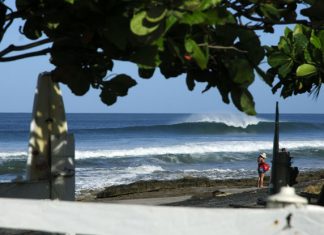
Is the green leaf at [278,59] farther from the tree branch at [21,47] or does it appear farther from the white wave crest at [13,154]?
the white wave crest at [13,154]

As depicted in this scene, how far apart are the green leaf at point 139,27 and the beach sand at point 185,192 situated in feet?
43.4

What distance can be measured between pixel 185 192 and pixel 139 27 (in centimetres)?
1843

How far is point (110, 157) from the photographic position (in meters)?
39.3

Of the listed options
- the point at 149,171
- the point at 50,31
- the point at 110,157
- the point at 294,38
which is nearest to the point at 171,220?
the point at 50,31

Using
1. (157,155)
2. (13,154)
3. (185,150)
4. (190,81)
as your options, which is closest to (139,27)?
(190,81)

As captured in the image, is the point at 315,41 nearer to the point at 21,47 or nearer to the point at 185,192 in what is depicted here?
the point at 21,47

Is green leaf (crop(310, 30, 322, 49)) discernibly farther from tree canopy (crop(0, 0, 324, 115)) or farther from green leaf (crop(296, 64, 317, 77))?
tree canopy (crop(0, 0, 324, 115))

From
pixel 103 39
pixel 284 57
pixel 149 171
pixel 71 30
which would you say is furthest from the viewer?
pixel 149 171

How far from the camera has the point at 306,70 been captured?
8.74 metres

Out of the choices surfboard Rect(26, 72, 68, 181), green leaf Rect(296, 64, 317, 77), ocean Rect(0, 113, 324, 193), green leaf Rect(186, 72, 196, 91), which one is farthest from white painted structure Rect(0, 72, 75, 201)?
ocean Rect(0, 113, 324, 193)

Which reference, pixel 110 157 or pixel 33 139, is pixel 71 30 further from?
pixel 110 157

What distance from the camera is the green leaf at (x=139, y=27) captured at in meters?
2.78

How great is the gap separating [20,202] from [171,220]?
756 mm

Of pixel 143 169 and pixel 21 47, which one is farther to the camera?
pixel 143 169
